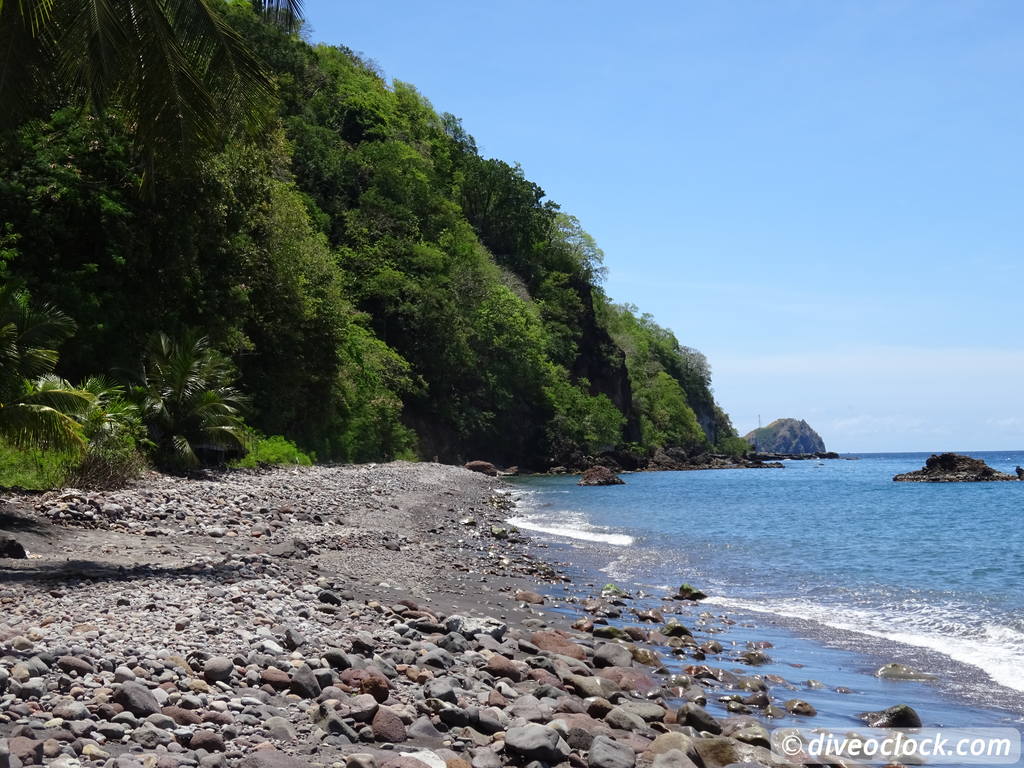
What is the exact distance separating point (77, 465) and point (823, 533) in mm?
18938

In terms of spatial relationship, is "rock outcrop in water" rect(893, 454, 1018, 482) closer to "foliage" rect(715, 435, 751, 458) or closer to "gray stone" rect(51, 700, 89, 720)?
"foliage" rect(715, 435, 751, 458)

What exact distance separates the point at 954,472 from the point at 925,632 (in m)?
67.1

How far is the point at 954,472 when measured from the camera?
7081 centimetres

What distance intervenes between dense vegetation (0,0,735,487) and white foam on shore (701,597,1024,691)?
32.9 feet

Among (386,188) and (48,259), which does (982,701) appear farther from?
(386,188)

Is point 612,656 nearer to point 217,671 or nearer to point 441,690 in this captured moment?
point 441,690

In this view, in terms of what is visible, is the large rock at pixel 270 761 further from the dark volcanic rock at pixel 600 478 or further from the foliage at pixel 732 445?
the foliage at pixel 732 445

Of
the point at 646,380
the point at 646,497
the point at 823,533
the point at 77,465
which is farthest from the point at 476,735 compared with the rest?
the point at 646,380

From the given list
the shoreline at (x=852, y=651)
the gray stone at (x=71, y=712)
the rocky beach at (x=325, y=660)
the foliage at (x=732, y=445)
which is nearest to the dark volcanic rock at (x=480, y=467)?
the shoreline at (x=852, y=651)

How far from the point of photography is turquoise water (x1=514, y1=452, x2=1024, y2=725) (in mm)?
9031

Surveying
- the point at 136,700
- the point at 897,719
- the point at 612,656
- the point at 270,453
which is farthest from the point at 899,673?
the point at 270,453

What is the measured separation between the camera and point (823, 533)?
24.3 m

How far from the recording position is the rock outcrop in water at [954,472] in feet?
227

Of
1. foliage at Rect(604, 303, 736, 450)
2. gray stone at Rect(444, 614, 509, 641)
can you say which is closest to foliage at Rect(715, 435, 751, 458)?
foliage at Rect(604, 303, 736, 450)
